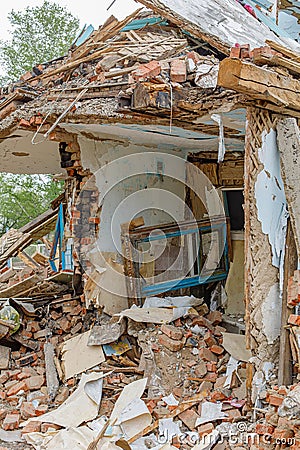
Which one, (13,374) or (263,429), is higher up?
(263,429)

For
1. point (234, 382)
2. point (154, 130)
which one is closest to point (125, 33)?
point (154, 130)

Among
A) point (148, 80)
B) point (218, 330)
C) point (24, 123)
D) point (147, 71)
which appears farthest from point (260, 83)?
point (218, 330)

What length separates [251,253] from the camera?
444cm

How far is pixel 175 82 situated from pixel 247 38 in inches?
50.1

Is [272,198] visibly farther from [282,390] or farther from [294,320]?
[282,390]

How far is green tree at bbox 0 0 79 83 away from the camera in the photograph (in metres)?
20.6

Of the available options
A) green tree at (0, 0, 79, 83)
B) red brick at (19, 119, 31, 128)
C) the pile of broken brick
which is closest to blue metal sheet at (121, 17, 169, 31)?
red brick at (19, 119, 31, 128)

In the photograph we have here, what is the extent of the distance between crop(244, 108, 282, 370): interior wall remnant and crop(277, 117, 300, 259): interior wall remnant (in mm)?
106

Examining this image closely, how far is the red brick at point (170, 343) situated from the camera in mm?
5754

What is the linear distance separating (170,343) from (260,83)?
313 centimetres

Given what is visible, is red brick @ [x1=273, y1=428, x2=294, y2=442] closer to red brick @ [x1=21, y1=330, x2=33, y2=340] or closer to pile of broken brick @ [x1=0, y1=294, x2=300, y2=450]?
pile of broken brick @ [x1=0, y1=294, x2=300, y2=450]

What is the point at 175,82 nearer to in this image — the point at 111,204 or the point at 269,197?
the point at 269,197

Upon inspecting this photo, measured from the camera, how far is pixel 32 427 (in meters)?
5.01

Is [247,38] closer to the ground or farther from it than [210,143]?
farther from it
